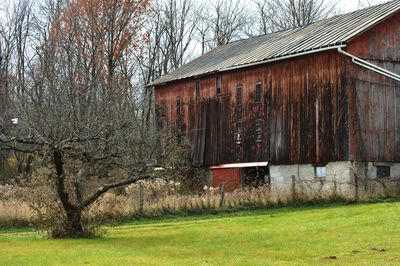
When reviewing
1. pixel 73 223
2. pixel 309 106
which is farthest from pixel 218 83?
pixel 73 223

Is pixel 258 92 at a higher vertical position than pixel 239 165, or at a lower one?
higher

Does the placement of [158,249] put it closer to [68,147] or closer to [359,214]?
[68,147]

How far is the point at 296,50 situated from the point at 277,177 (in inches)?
258

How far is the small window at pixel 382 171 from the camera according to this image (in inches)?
1422

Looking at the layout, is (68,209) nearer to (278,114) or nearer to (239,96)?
(278,114)

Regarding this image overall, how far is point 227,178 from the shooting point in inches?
1623

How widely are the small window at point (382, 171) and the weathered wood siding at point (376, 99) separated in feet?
1.35

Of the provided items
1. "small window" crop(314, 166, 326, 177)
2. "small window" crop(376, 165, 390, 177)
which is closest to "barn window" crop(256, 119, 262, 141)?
"small window" crop(314, 166, 326, 177)

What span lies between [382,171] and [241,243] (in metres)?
18.7

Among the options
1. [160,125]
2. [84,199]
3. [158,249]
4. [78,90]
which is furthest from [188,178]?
[158,249]

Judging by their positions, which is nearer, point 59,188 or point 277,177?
point 59,188

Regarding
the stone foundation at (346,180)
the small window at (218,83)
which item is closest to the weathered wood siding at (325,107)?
the stone foundation at (346,180)

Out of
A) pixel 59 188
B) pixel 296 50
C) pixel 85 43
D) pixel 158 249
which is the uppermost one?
pixel 85 43

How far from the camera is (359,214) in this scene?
25.0 meters
